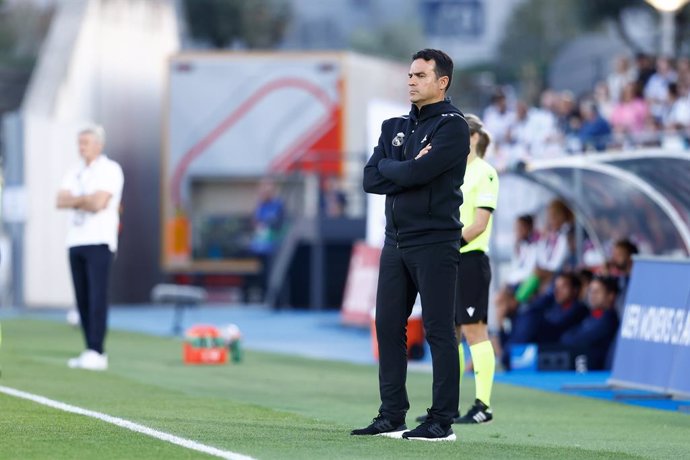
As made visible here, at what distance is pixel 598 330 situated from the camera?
1725cm

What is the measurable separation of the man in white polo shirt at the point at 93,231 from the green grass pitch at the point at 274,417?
0.48 meters

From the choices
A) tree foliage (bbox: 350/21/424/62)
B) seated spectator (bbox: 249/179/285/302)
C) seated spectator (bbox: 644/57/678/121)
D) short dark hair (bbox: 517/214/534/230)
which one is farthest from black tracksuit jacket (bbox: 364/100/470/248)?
tree foliage (bbox: 350/21/424/62)

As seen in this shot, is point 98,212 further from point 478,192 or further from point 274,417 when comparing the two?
point 274,417

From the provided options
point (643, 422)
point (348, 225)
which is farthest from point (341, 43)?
point (643, 422)

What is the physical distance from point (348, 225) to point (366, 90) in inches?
151

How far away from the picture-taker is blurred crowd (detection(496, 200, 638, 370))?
17.3 metres

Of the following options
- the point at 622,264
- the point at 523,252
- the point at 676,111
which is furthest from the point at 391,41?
the point at 622,264

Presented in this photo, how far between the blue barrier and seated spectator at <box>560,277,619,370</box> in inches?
110

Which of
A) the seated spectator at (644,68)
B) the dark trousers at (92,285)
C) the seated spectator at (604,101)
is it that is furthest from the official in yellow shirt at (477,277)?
the seated spectator at (644,68)

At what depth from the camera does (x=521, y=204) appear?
21953 millimetres

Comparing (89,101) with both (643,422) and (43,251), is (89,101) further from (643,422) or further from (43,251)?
(643,422)

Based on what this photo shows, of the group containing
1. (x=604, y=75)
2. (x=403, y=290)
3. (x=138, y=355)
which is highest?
(x=604, y=75)

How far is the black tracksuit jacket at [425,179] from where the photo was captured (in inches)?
371

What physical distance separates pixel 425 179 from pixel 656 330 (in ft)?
16.0
